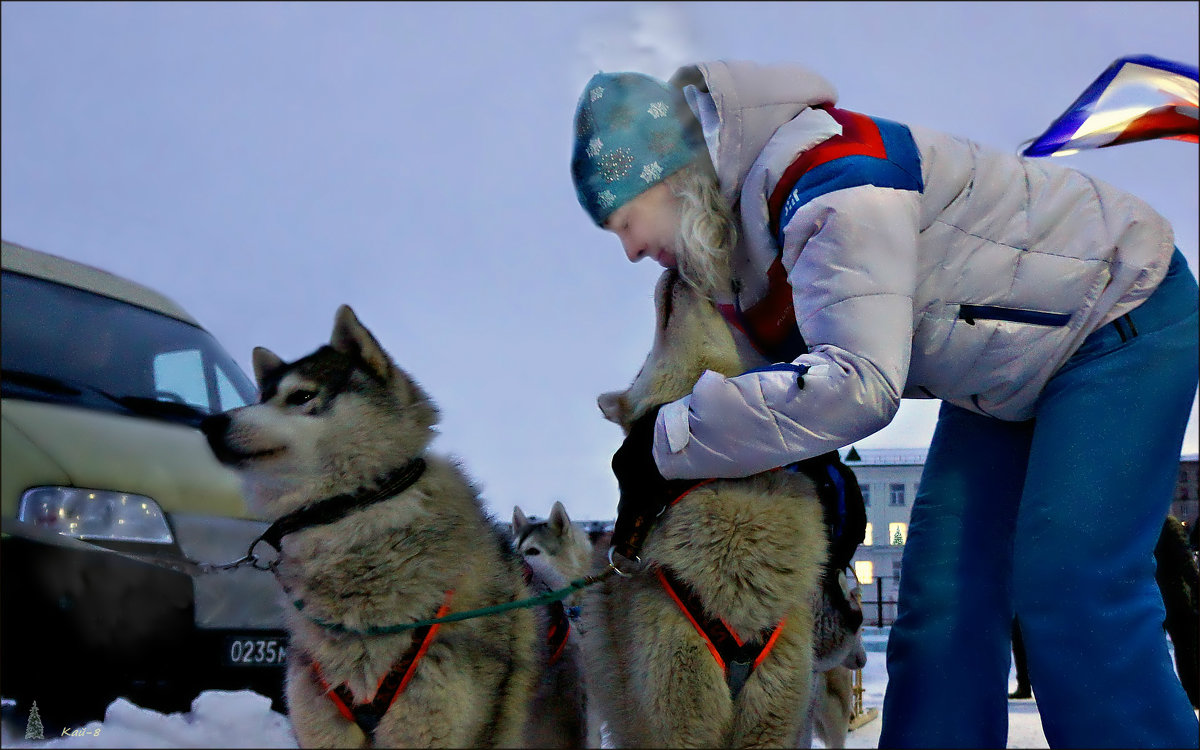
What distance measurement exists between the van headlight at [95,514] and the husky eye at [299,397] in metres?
0.54

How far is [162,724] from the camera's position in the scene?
1.64 metres

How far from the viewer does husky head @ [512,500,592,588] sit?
389 cm

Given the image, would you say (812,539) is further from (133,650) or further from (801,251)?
(133,650)

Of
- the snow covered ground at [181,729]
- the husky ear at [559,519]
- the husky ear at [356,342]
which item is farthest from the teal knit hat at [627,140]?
the husky ear at [559,519]

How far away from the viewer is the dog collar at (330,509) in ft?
6.29

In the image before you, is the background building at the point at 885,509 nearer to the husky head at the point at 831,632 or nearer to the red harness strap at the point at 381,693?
the husky head at the point at 831,632

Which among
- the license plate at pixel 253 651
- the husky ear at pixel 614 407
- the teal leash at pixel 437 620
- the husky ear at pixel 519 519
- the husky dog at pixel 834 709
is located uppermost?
the husky ear at pixel 614 407

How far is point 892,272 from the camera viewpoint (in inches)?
63.2

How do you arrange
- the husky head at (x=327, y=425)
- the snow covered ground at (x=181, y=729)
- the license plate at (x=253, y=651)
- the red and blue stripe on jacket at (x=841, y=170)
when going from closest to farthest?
the snow covered ground at (x=181, y=729) → the red and blue stripe on jacket at (x=841, y=170) → the husky head at (x=327, y=425) → the license plate at (x=253, y=651)

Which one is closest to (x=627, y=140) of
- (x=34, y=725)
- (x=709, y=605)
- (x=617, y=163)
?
(x=617, y=163)

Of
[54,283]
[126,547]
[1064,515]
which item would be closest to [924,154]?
[1064,515]

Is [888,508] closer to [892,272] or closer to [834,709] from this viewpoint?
[834,709]

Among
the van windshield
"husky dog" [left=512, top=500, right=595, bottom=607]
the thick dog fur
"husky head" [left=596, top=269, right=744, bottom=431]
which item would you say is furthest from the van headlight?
"husky dog" [left=512, top=500, right=595, bottom=607]

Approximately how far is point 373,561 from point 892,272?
1.25 m
